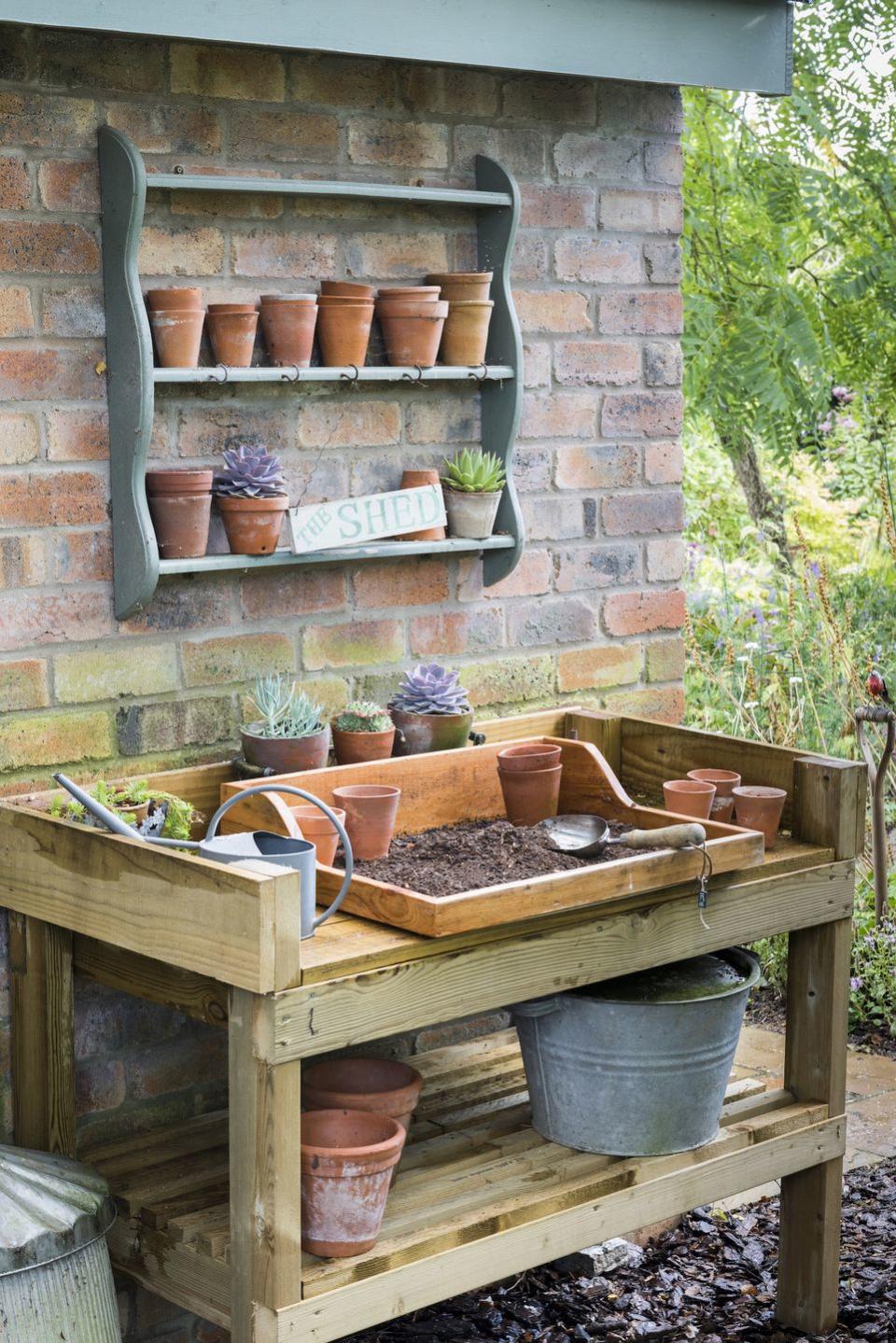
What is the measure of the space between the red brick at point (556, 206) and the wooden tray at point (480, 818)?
3.16 feet

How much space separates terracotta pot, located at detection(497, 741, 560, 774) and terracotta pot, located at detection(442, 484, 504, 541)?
1.32ft

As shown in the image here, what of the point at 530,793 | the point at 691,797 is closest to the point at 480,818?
the point at 530,793

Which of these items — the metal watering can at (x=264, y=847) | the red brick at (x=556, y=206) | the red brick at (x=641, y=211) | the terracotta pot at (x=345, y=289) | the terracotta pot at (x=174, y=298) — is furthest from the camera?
the red brick at (x=641, y=211)

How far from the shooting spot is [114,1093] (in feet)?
8.73

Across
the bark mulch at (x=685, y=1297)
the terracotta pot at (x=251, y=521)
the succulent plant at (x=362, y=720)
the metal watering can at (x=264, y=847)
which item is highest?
the terracotta pot at (x=251, y=521)

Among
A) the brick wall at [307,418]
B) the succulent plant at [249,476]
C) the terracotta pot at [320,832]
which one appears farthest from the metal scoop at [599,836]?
the succulent plant at [249,476]

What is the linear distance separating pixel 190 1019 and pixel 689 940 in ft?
2.84

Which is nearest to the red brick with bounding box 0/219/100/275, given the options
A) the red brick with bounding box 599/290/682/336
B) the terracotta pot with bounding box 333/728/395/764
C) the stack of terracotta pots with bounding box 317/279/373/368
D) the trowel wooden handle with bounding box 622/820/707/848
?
the stack of terracotta pots with bounding box 317/279/373/368

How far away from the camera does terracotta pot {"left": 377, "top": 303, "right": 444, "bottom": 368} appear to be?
2781 mm

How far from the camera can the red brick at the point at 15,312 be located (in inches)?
95.6

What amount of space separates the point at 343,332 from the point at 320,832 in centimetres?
86

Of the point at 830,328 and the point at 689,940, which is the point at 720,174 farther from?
the point at 689,940

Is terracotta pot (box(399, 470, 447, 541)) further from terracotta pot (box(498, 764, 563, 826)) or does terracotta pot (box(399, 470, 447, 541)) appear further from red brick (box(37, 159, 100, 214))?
red brick (box(37, 159, 100, 214))

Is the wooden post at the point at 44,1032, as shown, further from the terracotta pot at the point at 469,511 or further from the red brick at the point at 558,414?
the red brick at the point at 558,414
